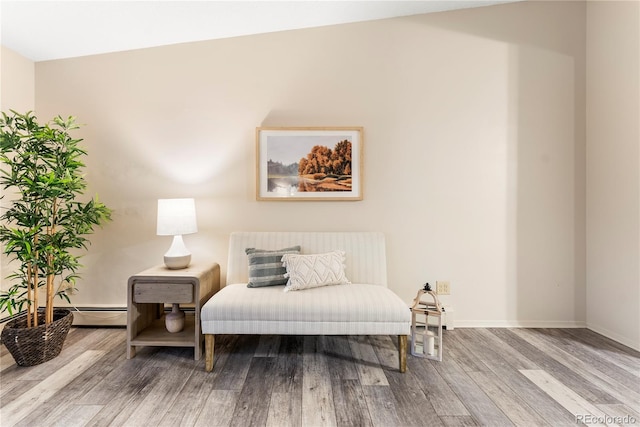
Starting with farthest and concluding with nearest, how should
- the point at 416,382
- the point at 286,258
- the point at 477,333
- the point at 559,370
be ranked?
the point at 477,333 < the point at 286,258 < the point at 559,370 < the point at 416,382

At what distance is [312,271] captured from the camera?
2.41 m

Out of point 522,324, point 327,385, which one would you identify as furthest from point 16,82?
point 522,324

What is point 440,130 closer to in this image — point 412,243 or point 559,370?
point 412,243

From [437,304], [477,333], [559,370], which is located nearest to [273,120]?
[437,304]

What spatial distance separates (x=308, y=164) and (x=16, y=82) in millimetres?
2465

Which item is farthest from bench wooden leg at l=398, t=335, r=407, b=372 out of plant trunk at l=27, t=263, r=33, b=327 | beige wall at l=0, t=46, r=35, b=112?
beige wall at l=0, t=46, r=35, b=112

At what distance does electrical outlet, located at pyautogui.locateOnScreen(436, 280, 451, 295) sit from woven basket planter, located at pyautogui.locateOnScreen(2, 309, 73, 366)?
291cm

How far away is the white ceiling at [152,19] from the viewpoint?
2.38m

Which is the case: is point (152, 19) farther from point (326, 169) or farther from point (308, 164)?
point (326, 169)

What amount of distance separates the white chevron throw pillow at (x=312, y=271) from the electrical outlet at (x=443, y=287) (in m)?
0.90

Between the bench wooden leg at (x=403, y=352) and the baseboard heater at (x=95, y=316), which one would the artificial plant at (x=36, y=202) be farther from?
the bench wooden leg at (x=403, y=352)

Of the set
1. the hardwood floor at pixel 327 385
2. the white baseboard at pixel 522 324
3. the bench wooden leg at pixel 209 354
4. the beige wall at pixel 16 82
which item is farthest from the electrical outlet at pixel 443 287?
the beige wall at pixel 16 82

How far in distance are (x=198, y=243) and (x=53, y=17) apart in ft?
6.41

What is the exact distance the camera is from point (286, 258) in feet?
8.11
